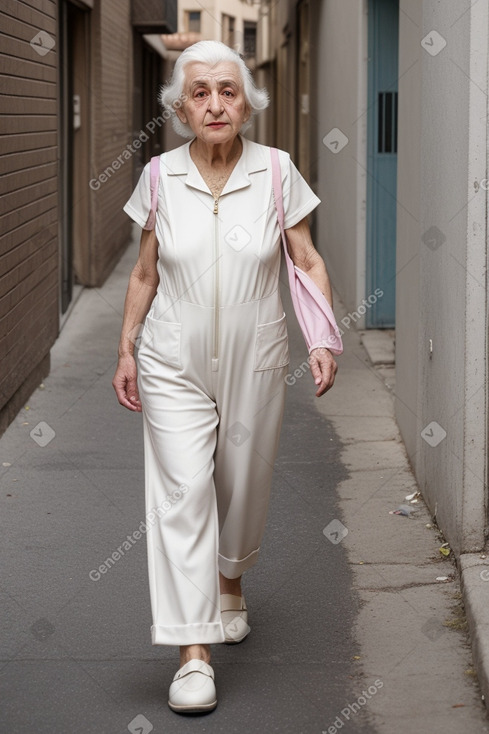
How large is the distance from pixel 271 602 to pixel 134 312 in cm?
137

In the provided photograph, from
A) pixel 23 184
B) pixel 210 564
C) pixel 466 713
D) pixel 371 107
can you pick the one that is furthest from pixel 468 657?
pixel 371 107

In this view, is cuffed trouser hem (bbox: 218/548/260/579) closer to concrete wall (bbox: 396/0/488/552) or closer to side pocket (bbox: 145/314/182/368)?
side pocket (bbox: 145/314/182/368)

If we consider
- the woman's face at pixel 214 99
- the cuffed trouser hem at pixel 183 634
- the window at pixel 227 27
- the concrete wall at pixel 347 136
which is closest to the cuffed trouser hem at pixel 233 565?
the cuffed trouser hem at pixel 183 634

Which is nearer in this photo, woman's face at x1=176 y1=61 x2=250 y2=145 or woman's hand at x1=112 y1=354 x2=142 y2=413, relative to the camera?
woman's face at x1=176 y1=61 x2=250 y2=145

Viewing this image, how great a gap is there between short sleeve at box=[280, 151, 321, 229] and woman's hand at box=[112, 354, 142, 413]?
0.68m

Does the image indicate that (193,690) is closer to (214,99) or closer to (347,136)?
(214,99)

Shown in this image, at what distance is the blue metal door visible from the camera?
34.6 ft

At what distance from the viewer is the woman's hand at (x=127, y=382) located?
4281 millimetres

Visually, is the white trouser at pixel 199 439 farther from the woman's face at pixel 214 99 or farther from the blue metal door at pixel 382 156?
the blue metal door at pixel 382 156

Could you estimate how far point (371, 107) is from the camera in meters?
10.8

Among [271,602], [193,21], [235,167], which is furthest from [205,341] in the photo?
[193,21]

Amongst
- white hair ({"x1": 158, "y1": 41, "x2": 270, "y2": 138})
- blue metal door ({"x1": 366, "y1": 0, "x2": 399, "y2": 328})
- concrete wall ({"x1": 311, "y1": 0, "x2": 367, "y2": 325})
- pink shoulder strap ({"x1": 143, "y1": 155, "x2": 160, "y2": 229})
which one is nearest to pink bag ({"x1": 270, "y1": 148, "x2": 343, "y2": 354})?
white hair ({"x1": 158, "y1": 41, "x2": 270, "y2": 138})

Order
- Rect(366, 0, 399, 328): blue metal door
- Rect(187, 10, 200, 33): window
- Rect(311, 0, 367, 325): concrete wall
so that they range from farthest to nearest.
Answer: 1. Rect(187, 10, 200, 33): window
2. Rect(311, 0, 367, 325): concrete wall
3. Rect(366, 0, 399, 328): blue metal door

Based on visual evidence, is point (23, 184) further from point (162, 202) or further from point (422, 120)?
point (162, 202)
